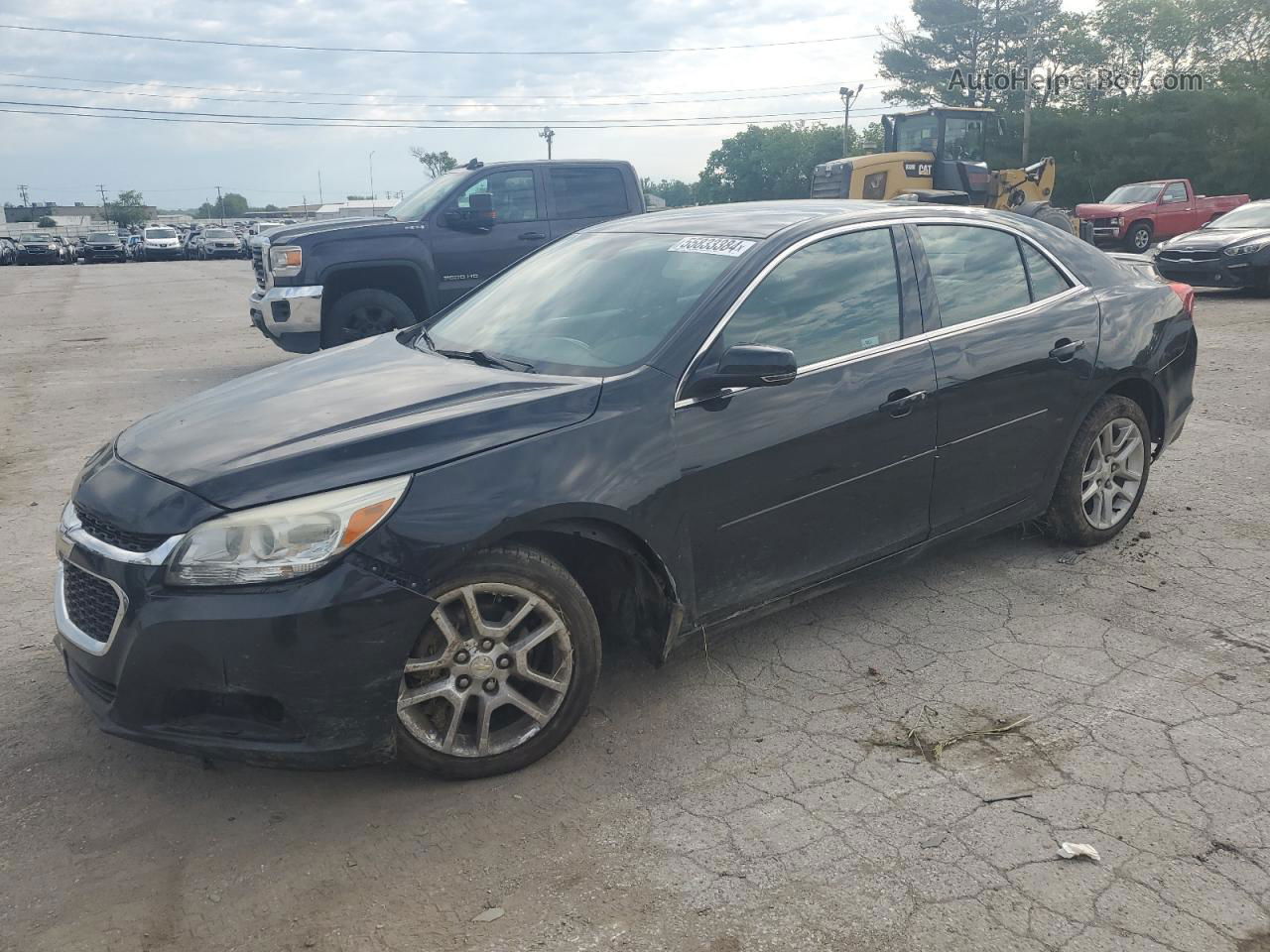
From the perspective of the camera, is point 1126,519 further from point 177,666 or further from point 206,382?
point 206,382

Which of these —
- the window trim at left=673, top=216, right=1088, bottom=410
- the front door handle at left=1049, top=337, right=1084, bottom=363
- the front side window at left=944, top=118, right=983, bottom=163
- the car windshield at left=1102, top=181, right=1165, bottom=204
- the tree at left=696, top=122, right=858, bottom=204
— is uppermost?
the tree at left=696, top=122, right=858, bottom=204

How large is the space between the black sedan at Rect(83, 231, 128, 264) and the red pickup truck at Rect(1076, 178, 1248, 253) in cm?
3956

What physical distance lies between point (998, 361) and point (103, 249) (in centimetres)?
4972

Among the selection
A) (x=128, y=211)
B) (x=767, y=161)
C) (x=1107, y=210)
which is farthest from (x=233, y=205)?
(x=1107, y=210)

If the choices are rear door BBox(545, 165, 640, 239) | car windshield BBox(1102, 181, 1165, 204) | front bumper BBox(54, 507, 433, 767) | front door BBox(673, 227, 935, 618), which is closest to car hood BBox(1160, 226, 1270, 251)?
rear door BBox(545, 165, 640, 239)

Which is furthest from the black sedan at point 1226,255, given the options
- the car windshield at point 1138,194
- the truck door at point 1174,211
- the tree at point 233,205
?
the tree at point 233,205

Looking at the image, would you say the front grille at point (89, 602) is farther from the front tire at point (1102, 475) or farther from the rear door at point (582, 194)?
the rear door at point (582, 194)

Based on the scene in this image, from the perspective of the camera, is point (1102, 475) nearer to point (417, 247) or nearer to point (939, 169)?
point (417, 247)

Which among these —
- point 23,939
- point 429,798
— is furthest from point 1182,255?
point 23,939

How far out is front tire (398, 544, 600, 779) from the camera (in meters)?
3.06

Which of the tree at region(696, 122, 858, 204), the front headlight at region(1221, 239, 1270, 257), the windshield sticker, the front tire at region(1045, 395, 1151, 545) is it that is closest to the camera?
the windshield sticker

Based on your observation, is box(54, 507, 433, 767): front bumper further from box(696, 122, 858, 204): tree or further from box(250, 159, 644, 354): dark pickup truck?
box(696, 122, 858, 204): tree

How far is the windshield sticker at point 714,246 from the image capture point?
13.0 feet

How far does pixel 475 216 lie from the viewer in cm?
1049
